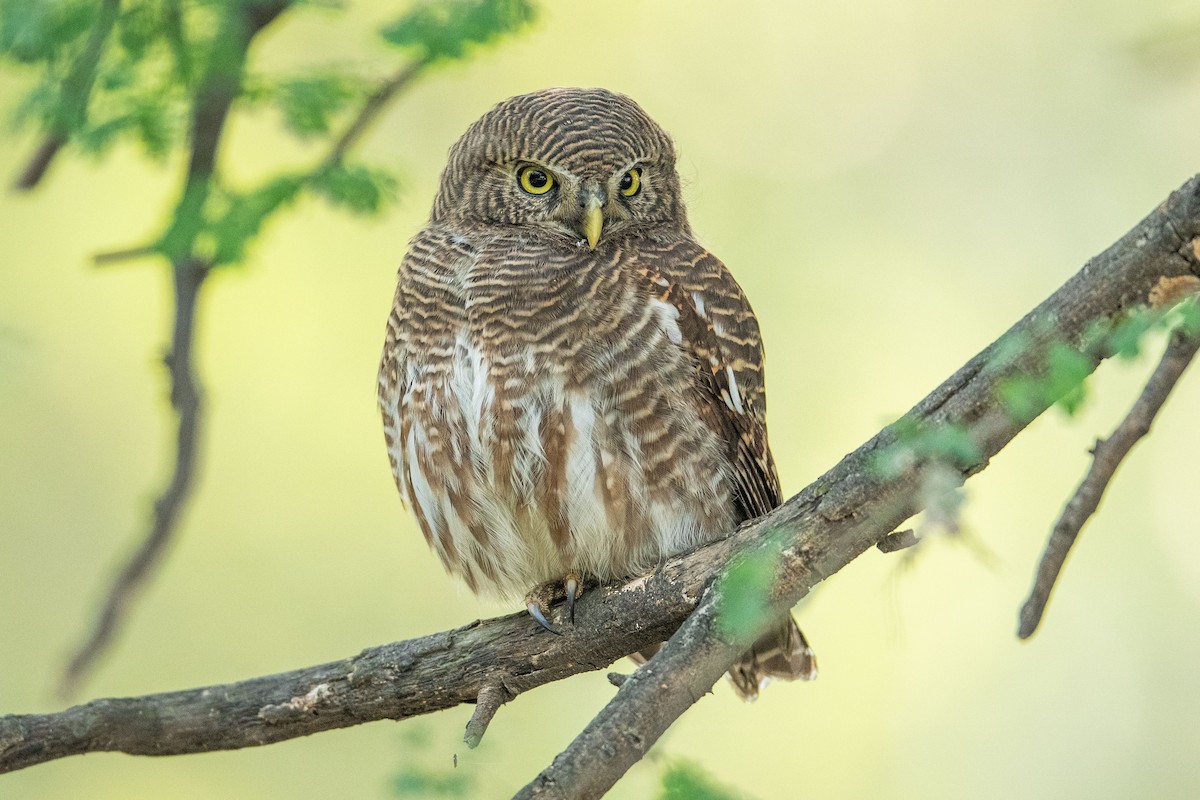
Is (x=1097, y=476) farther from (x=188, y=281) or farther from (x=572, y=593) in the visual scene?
(x=188, y=281)

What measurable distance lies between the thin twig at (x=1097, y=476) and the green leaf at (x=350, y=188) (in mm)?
2119

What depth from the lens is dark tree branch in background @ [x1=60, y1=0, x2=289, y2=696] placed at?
371 cm

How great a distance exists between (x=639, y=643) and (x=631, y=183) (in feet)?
4.93

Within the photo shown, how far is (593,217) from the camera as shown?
4.06 meters

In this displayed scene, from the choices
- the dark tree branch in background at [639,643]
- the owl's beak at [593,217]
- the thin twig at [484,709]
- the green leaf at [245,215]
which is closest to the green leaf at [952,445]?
the dark tree branch in background at [639,643]

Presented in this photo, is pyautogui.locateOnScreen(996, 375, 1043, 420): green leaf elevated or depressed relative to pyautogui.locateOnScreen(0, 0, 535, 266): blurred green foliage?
elevated

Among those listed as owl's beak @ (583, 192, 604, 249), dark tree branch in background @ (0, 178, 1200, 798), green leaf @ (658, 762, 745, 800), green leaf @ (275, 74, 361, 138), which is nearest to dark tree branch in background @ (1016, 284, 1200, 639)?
dark tree branch in background @ (0, 178, 1200, 798)

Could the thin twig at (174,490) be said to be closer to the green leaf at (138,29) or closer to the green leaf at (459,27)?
the green leaf at (138,29)

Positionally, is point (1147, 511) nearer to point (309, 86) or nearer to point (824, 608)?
point (824, 608)

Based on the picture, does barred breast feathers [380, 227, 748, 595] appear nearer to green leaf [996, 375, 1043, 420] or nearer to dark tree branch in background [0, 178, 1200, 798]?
dark tree branch in background [0, 178, 1200, 798]

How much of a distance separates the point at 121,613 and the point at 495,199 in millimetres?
1684

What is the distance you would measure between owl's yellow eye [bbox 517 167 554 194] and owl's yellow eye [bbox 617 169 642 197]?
0.73 feet

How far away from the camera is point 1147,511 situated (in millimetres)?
8633

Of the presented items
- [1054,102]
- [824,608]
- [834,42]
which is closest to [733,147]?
[834,42]
